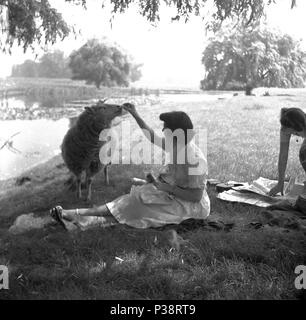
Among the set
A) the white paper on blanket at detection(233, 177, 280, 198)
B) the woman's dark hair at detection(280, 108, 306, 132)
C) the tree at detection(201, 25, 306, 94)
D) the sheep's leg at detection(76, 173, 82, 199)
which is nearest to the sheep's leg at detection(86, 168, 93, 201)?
the sheep's leg at detection(76, 173, 82, 199)

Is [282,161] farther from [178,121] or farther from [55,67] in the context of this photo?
[55,67]

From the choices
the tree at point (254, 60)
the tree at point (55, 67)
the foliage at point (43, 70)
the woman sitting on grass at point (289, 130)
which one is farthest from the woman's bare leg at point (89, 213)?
the foliage at point (43, 70)

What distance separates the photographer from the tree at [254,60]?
103 ft

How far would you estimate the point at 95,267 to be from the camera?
4.33 meters

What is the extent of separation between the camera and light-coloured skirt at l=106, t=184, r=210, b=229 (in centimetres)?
535

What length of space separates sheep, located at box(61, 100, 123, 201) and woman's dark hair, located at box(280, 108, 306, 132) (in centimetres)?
251

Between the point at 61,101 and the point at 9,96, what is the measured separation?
4.38 m

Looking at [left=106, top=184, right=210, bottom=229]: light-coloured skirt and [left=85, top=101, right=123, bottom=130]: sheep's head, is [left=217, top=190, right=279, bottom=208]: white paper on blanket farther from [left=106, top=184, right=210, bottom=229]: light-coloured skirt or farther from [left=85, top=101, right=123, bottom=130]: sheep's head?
[left=85, top=101, right=123, bottom=130]: sheep's head

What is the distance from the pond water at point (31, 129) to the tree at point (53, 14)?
4.59 m

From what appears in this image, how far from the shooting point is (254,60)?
31516 mm

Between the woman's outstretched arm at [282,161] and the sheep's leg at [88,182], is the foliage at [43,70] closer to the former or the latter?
the sheep's leg at [88,182]

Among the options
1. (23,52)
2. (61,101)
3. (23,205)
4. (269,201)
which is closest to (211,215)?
(269,201)
